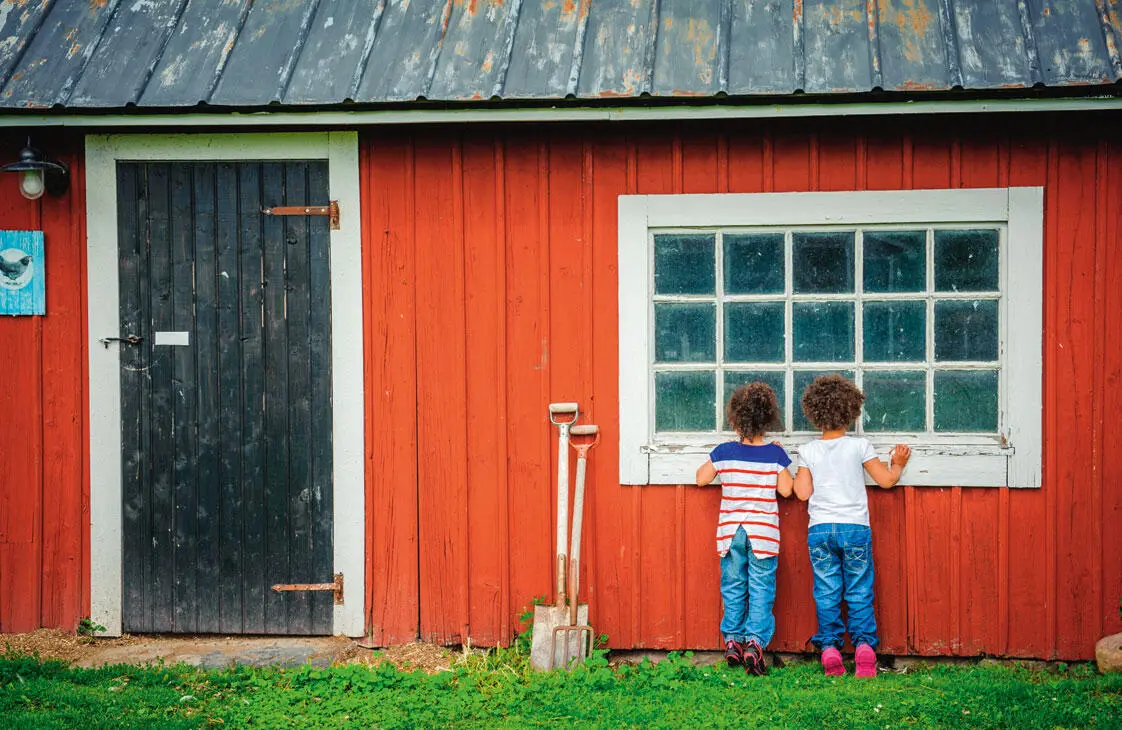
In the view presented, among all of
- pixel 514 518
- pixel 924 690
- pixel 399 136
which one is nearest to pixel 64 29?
pixel 399 136

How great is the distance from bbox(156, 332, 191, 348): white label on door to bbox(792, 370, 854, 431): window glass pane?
10.8 feet

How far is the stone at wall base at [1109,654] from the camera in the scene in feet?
15.7

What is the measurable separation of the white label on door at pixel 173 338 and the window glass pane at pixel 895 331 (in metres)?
3.63

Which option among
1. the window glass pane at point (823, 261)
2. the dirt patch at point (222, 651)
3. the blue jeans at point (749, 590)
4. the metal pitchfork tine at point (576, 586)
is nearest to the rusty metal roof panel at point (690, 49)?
the window glass pane at point (823, 261)

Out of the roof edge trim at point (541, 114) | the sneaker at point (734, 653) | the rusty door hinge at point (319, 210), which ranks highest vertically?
the roof edge trim at point (541, 114)

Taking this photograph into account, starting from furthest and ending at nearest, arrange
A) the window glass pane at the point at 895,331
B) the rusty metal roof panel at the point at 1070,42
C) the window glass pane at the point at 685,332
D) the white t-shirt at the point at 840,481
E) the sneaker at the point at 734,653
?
the window glass pane at the point at 685,332
the window glass pane at the point at 895,331
the sneaker at the point at 734,653
the white t-shirt at the point at 840,481
the rusty metal roof panel at the point at 1070,42

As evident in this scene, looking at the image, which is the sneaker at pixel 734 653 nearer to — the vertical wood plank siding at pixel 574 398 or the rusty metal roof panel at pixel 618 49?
the vertical wood plank siding at pixel 574 398

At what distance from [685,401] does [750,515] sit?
0.69 m

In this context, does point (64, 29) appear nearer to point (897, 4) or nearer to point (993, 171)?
point (897, 4)

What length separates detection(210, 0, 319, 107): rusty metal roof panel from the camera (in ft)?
16.2

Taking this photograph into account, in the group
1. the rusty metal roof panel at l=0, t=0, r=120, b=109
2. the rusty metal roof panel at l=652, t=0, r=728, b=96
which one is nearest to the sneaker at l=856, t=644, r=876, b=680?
the rusty metal roof panel at l=652, t=0, r=728, b=96

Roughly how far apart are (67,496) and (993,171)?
206 inches

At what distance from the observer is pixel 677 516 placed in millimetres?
5215

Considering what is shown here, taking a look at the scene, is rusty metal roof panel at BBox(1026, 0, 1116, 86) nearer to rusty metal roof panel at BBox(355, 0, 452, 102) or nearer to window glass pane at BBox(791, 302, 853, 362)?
window glass pane at BBox(791, 302, 853, 362)
